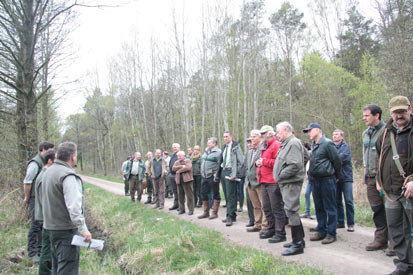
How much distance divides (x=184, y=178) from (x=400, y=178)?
6008 mm

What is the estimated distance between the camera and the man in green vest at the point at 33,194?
18.6 ft

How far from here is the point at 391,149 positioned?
357 cm

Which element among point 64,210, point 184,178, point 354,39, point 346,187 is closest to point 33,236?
point 64,210

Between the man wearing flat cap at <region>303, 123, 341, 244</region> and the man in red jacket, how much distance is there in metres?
0.64

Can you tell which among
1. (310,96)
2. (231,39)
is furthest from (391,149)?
(310,96)

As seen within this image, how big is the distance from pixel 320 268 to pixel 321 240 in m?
1.52

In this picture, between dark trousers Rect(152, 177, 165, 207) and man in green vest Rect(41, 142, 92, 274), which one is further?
dark trousers Rect(152, 177, 165, 207)

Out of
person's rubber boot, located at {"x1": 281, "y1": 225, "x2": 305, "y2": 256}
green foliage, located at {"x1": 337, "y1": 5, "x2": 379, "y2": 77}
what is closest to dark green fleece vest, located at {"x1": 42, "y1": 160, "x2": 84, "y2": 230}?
person's rubber boot, located at {"x1": 281, "y1": 225, "x2": 305, "y2": 256}

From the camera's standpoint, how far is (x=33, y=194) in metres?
5.95

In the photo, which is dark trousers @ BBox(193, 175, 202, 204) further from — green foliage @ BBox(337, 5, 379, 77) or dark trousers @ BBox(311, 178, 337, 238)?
green foliage @ BBox(337, 5, 379, 77)

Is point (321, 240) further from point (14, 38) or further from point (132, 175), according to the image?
point (14, 38)

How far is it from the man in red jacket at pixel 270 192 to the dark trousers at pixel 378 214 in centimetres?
151

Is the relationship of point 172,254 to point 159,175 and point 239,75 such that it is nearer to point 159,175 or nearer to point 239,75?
point 159,175

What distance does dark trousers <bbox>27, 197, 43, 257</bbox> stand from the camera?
5.85 metres
